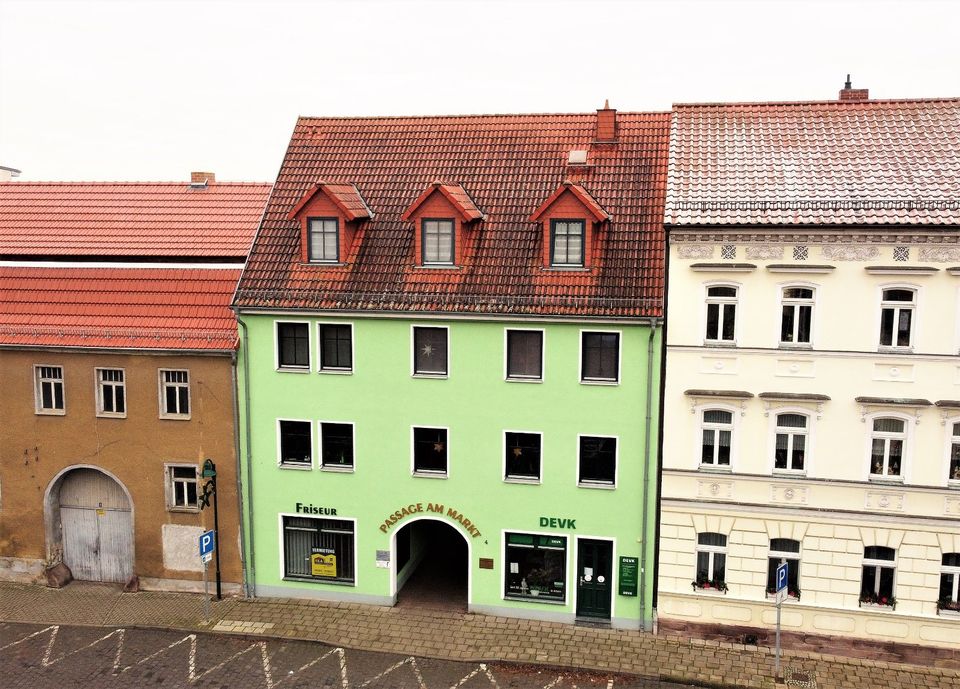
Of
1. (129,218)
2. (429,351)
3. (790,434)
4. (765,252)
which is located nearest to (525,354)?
(429,351)

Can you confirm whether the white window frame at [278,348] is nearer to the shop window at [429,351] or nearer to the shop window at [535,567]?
the shop window at [429,351]

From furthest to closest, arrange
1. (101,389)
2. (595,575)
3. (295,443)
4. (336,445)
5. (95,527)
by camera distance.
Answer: (95,527)
(101,389)
(295,443)
(336,445)
(595,575)

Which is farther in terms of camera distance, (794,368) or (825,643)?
(825,643)

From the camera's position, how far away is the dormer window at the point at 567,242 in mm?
23359

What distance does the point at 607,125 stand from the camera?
25859mm

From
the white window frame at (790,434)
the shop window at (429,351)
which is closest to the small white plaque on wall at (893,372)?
the white window frame at (790,434)

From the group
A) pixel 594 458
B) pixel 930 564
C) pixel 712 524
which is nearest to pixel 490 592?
pixel 594 458

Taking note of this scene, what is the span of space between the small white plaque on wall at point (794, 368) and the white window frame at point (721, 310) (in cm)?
126

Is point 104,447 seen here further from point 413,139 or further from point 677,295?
point 677,295

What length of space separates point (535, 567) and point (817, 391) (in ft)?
29.7

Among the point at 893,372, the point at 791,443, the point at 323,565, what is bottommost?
the point at 323,565

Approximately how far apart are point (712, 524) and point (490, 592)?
6.57 m

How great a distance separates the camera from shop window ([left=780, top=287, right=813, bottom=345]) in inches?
844

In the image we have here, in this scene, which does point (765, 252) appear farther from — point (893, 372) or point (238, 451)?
point (238, 451)
